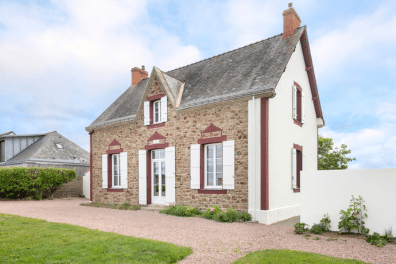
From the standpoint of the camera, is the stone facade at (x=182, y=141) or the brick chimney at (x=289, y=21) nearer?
the stone facade at (x=182, y=141)

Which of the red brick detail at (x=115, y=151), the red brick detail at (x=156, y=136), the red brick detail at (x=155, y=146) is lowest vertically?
the red brick detail at (x=115, y=151)

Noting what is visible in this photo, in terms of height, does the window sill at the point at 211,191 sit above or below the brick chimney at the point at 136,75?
below

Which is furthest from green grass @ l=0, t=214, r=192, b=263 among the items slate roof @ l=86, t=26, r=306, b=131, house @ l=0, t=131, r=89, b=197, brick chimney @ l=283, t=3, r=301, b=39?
house @ l=0, t=131, r=89, b=197

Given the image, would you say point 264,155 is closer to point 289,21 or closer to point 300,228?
point 300,228

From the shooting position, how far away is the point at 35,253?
518cm

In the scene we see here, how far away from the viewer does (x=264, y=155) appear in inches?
350

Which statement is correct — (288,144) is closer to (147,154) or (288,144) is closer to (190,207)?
(190,207)

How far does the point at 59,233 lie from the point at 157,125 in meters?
5.98

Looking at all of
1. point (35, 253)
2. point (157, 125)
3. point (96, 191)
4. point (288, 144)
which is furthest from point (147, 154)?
point (35, 253)

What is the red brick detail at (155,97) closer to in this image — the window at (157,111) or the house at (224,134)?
the house at (224,134)

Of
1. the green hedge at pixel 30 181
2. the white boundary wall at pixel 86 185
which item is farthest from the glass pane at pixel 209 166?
the white boundary wall at pixel 86 185

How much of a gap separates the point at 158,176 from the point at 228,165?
11.9ft

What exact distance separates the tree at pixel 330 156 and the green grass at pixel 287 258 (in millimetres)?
14620

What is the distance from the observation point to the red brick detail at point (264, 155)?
8766 mm
